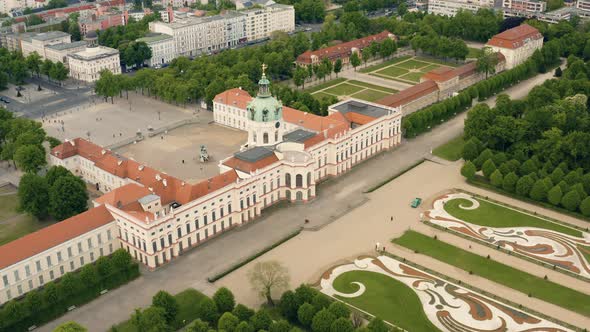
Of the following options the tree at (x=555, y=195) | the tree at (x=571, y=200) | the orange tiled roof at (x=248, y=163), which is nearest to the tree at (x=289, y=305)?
the orange tiled roof at (x=248, y=163)

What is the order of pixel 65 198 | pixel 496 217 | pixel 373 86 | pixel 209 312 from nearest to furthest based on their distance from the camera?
pixel 209 312 < pixel 65 198 < pixel 496 217 < pixel 373 86

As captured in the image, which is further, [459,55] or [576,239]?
[459,55]

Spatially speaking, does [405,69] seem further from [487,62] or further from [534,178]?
[534,178]

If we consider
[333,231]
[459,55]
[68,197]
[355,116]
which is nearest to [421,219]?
[333,231]

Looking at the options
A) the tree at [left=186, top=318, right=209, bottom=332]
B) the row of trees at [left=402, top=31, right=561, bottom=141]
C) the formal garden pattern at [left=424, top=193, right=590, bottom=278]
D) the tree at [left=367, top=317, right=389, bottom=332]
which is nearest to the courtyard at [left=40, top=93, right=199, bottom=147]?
the row of trees at [left=402, top=31, right=561, bottom=141]

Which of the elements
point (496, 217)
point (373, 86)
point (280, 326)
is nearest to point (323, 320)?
point (280, 326)

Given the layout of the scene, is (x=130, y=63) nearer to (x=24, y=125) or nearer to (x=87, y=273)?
(x=24, y=125)

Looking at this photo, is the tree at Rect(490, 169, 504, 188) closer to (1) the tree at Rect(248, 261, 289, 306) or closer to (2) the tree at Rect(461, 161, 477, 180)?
(2) the tree at Rect(461, 161, 477, 180)
